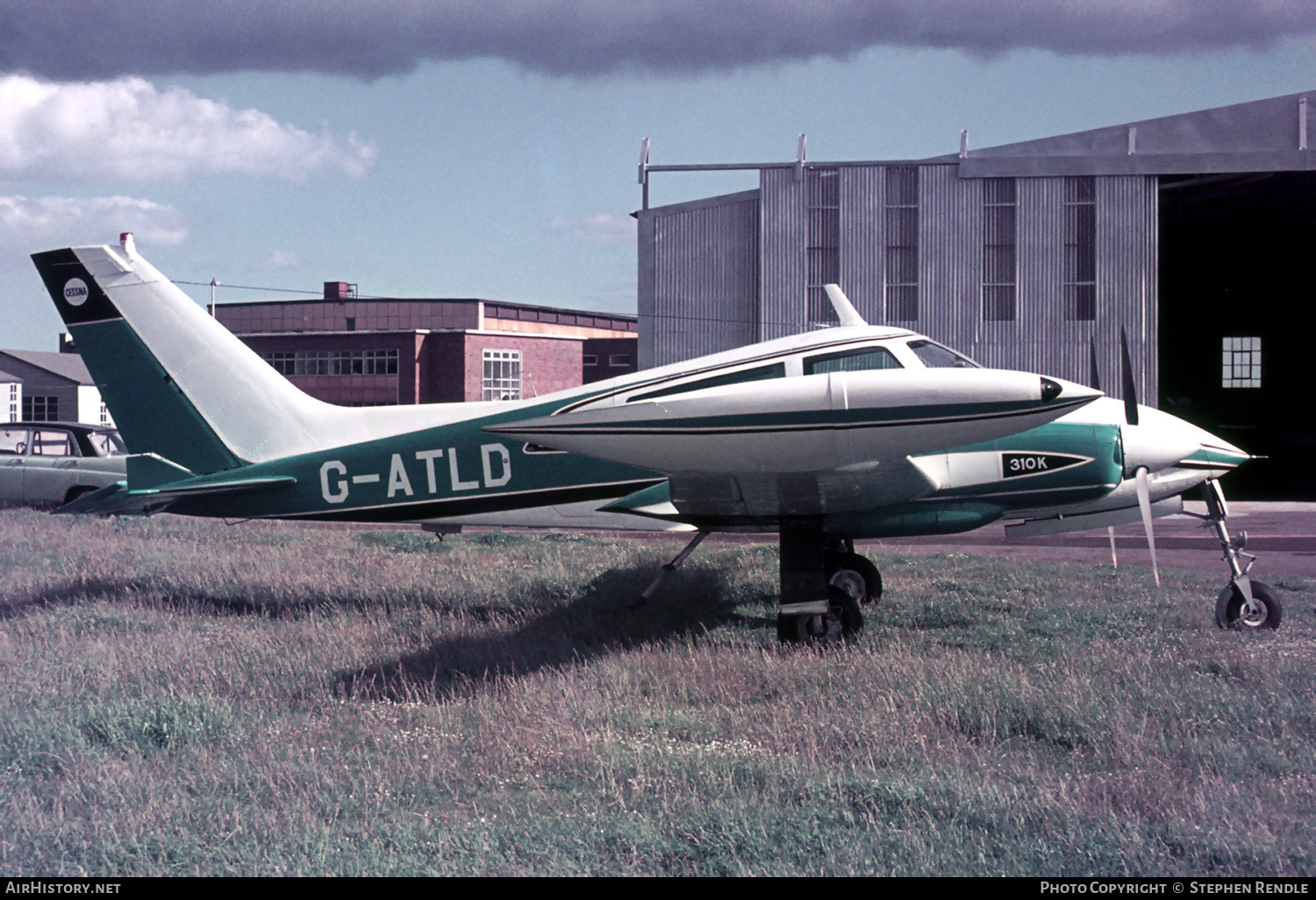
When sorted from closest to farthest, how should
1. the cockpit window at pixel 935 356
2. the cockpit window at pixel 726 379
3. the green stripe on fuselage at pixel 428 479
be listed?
the cockpit window at pixel 726 379 → the cockpit window at pixel 935 356 → the green stripe on fuselage at pixel 428 479

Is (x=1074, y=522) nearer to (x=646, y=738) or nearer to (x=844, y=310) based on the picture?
(x=844, y=310)

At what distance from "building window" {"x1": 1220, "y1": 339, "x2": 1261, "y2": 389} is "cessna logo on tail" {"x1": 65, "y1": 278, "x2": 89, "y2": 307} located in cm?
3844

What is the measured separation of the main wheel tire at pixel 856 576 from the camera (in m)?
8.62

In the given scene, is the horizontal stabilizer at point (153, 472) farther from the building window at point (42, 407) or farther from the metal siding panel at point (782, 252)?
the building window at point (42, 407)

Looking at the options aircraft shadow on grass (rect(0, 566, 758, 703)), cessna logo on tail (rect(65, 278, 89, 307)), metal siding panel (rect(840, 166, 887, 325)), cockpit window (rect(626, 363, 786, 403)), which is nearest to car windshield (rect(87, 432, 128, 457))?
aircraft shadow on grass (rect(0, 566, 758, 703))

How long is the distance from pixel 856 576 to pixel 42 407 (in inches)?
2611

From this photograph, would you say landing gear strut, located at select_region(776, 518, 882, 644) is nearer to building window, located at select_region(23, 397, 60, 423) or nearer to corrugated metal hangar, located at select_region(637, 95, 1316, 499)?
corrugated metal hangar, located at select_region(637, 95, 1316, 499)

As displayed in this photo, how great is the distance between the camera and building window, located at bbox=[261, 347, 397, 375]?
2315 inches

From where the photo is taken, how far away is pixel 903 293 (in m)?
24.7

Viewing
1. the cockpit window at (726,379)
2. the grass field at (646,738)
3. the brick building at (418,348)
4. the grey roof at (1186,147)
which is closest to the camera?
the grass field at (646,738)

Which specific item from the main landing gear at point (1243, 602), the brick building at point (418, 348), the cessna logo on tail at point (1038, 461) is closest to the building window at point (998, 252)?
the main landing gear at point (1243, 602)

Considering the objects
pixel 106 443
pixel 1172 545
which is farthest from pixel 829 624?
pixel 106 443

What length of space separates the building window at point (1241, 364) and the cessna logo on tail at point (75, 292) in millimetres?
38435

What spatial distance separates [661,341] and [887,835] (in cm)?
2331
